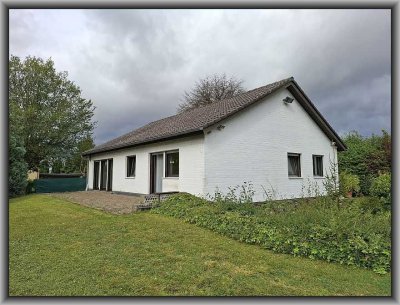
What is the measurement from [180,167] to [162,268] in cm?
780

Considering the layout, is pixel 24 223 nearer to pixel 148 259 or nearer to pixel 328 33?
pixel 148 259

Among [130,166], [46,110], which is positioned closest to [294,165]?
[130,166]

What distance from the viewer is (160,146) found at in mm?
13586

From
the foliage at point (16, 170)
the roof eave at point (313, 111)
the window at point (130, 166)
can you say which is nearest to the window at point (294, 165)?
the roof eave at point (313, 111)

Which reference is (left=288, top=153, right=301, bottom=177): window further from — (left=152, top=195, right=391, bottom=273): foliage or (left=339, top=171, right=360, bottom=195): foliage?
(left=152, top=195, right=391, bottom=273): foliage

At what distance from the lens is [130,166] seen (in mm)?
16531

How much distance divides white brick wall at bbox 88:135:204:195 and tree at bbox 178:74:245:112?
19.6 meters

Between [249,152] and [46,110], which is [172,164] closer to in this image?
[249,152]

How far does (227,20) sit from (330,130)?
45.7 ft

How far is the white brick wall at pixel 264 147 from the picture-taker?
11.4m

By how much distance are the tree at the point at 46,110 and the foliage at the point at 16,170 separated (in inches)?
334

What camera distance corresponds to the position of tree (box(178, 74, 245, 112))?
3588 centimetres

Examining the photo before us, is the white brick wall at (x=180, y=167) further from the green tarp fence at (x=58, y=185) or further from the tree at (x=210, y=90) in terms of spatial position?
the tree at (x=210, y=90)

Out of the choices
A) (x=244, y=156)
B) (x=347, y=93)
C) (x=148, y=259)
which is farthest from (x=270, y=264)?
(x=244, y=156)
